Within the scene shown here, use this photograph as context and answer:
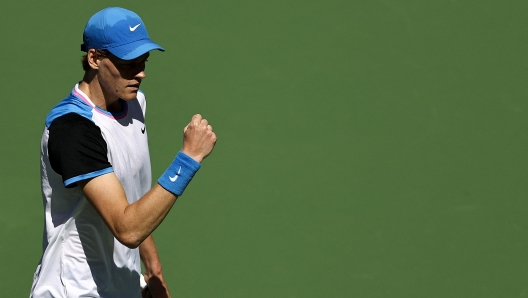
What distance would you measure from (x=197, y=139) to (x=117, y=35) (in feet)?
1.39

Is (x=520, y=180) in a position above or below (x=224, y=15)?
below

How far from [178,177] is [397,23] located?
8.64 feet

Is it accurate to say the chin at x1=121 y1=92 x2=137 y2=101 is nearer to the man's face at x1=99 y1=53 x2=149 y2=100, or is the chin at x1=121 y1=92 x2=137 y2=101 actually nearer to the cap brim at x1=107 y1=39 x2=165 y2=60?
the man's face at x1=99 y1=53 x2=149 y2=100

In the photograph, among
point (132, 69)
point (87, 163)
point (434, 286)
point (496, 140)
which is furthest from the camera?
point (496, 140)

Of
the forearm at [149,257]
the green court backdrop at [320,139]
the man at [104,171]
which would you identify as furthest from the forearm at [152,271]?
the green court backdrop at [320,139]

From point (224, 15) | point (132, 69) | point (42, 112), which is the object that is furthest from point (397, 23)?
point (132, 69)

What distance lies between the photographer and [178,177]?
10.4 ft

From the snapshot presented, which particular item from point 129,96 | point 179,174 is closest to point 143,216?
point 179,174

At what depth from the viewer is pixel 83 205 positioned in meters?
3.36

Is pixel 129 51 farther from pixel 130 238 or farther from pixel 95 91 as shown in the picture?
pixel 130 238

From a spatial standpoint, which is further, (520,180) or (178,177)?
(520,180)

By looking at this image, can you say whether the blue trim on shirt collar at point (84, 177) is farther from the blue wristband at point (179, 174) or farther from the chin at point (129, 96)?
the chin at point (129, 96)

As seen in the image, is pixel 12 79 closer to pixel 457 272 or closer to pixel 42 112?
pixel 42 112

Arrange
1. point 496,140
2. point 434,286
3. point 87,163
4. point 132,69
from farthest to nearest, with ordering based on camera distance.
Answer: point 496,140 < point 434,286 < point 132,69 < point 87,163
